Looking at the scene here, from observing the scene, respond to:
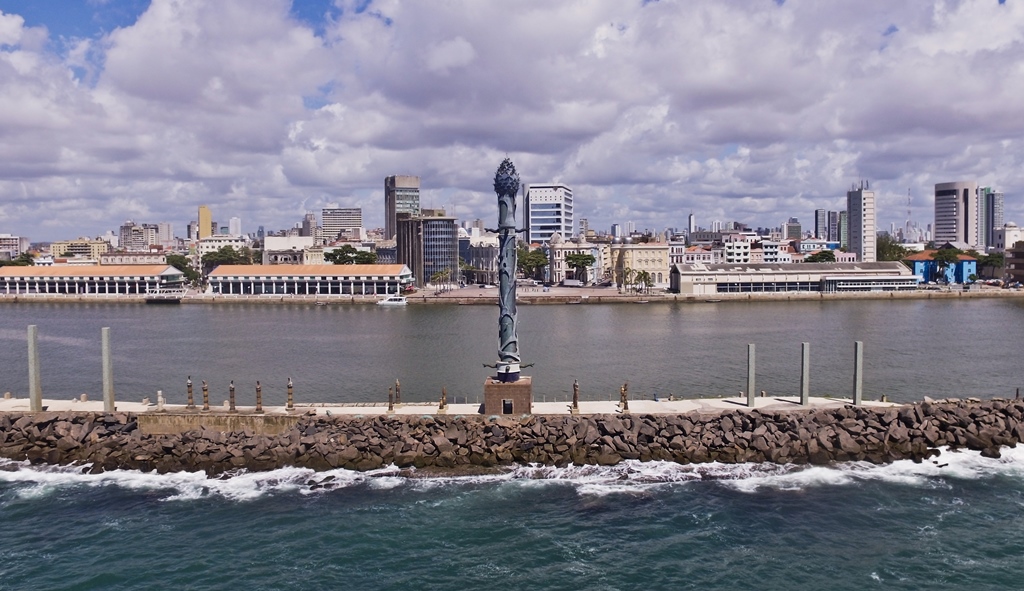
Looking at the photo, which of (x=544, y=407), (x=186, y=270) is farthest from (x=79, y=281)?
(x=544, y=407)

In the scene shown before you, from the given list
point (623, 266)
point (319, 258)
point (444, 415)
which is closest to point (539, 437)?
point (444, 415)

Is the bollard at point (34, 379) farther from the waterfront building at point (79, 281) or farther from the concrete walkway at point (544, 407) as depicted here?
the waterfront building at point (79, 281)

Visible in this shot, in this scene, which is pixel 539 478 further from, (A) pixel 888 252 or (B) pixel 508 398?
(A) pixel 888 252

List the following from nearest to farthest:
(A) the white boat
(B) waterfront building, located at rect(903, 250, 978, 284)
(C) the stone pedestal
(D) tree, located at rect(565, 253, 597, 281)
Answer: (C) the stone pedestal < (A) the white boat < (B) waterfront building, located at rect(903, 250, 978, 284) < (D) tree, located at rect(565, 253, 597, 281)

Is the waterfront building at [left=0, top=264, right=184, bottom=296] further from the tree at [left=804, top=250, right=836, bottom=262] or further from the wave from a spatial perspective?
the tree at [left=804, top=250, right=836, bottom=262]

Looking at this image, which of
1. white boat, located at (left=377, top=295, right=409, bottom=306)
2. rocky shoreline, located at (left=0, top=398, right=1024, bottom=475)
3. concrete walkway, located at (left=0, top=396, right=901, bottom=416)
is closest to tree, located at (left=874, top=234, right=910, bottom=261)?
white boat, located at (left=377, top=295, right=409, bottom=306)
